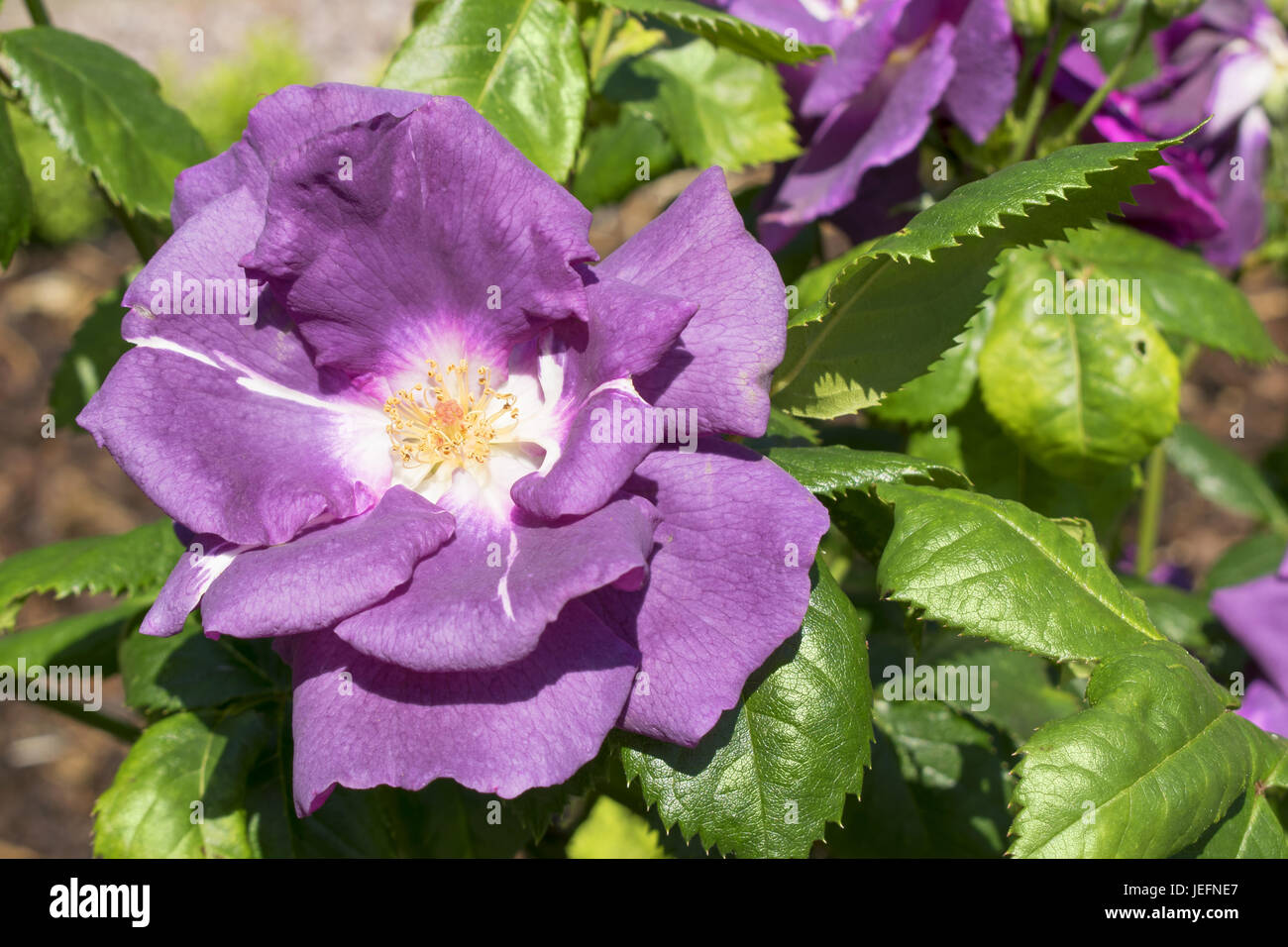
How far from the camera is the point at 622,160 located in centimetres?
178

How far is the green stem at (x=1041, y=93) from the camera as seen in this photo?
1.43 meters

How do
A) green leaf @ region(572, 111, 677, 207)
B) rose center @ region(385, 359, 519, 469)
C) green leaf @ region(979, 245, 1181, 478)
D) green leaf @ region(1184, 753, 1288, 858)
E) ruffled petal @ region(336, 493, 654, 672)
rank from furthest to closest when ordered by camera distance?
green leaf @ region(572, 111, 677, 207)
green leaf @ region(979, 245, 1181, 478)
rose center @ region(385, 359, 519, 469)
green leaf @ region(1184, 753, 1288, 858)
ruffled petal @ region(336, 493, 654, 672)

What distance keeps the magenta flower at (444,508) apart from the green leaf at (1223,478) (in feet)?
6.10

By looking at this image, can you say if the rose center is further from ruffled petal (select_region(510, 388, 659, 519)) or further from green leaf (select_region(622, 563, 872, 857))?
green leaf (select_region(622, 563, 872, 857))

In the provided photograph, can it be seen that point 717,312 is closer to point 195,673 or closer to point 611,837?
point 195,673

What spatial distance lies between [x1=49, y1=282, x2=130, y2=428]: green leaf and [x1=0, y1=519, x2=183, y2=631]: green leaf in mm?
439

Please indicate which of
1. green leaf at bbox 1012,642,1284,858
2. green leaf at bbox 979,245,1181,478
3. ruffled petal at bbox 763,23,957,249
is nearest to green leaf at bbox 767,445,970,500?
green leaf at bbox 1012,642,1284,858

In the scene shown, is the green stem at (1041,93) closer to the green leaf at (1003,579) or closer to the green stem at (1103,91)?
the green stem at (1103,91)

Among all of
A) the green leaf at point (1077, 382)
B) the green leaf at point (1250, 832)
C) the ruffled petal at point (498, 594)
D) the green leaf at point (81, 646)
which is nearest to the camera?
the ruffled petal at point (498, 594)

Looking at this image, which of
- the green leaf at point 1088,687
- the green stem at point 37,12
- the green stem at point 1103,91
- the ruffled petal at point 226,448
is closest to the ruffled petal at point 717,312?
the green leaf at point 1088,687

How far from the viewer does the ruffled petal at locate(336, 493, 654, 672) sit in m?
0.89

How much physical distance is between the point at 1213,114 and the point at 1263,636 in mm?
712

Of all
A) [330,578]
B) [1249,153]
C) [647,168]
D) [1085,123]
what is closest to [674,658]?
[330,578]
